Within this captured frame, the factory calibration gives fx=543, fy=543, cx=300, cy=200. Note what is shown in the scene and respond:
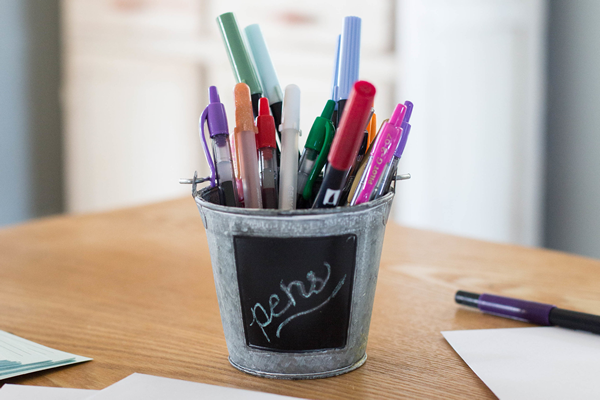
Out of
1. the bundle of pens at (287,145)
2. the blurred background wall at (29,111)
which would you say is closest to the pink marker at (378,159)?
the bundle of pens at (287,145)

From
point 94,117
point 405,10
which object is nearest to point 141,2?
point 94,117

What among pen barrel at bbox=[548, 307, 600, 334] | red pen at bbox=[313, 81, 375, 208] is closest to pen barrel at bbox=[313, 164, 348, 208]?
red pen at bbox=[313, 81, 375, 208]

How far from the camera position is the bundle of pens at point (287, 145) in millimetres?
319

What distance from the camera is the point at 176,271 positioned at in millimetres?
577

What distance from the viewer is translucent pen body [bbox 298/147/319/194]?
0.34m

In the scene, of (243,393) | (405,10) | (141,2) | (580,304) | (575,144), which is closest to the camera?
(243,393)

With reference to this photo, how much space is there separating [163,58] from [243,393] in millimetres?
1779

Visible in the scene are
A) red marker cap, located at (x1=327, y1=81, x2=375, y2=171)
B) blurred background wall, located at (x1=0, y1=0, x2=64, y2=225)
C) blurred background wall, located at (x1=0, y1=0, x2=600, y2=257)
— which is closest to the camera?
red marker cap, located at (x1=327, y1=81, x2=375, y2=171)

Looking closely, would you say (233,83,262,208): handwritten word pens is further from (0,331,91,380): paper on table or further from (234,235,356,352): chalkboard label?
(0,331,91,380): paper on table

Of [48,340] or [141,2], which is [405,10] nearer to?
[141,2]

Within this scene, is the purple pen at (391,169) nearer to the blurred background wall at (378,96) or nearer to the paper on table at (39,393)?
the paper on table at (39,393)

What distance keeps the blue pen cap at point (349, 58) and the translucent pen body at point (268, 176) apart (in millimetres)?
57

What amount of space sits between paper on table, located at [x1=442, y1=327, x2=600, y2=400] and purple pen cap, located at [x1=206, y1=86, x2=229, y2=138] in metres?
0.21

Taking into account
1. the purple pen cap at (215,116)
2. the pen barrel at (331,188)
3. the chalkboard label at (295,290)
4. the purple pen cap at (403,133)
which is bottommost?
the chalkboard label at (295,290)
